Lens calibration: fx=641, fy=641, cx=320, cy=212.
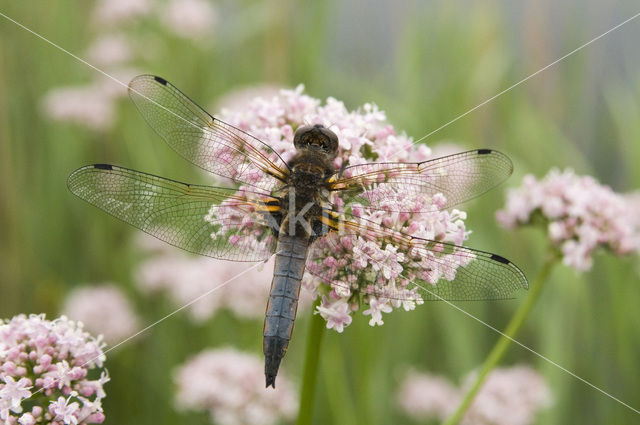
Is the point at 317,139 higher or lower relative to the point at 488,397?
higher

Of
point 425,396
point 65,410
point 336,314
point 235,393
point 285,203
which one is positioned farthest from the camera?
point 425,396

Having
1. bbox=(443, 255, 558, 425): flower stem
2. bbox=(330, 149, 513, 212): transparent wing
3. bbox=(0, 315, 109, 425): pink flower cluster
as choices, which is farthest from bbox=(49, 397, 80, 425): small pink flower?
bbox=(443, 255, 558, 425): flower stem

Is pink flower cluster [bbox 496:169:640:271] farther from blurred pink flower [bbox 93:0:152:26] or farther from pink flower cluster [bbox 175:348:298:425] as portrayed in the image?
blurred pink flower [bbox 93:0:152:26]

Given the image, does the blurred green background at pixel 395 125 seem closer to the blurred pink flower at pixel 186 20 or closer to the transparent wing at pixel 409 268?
the blurred pink flower at pixel 186 20

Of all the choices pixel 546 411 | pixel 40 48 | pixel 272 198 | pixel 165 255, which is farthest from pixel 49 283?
pixel 546 411

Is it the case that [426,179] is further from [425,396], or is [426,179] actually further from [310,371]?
[425,396]

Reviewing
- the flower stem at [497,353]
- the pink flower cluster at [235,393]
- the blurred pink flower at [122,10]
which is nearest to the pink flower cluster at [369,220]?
the flower stem at [497,353]

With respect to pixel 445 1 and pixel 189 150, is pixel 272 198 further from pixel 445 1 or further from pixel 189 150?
pixel 445 1

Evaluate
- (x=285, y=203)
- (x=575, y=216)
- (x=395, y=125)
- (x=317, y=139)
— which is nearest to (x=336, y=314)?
(x=285, y=203)
